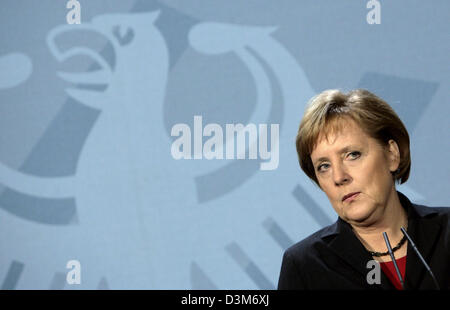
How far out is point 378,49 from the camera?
2.35m

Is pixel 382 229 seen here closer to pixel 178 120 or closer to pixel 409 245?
pixel 409 245

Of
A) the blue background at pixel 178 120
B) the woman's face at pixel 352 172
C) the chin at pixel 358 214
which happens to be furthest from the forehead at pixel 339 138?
the blue background at pixel 178 120

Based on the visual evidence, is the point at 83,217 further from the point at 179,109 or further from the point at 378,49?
the point at 378,49

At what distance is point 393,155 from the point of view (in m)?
1.47

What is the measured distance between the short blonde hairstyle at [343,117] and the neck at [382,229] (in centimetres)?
16

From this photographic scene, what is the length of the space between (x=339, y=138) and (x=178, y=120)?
1182 mm

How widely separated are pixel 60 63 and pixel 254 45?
0.90 metres

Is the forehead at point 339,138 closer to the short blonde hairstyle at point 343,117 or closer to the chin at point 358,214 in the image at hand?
the short blonde hairstyle at point 343,117

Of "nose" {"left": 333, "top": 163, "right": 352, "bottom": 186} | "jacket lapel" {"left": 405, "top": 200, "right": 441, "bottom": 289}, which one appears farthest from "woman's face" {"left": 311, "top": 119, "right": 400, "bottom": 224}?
"jacket lapel" {"left": 405, "top": 200, "right": 441, "bottom": 289}

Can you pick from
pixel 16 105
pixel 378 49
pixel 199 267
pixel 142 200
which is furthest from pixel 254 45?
pixel 16 105

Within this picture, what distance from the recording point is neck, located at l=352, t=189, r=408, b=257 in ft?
4.61

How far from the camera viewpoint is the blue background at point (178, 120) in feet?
7.66

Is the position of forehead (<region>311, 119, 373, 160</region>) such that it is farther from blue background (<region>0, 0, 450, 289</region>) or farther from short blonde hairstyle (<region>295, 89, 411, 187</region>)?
blue background (<region>0, 0, 450, 289</region>)

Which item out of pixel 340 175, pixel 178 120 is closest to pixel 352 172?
pixel 340 175
